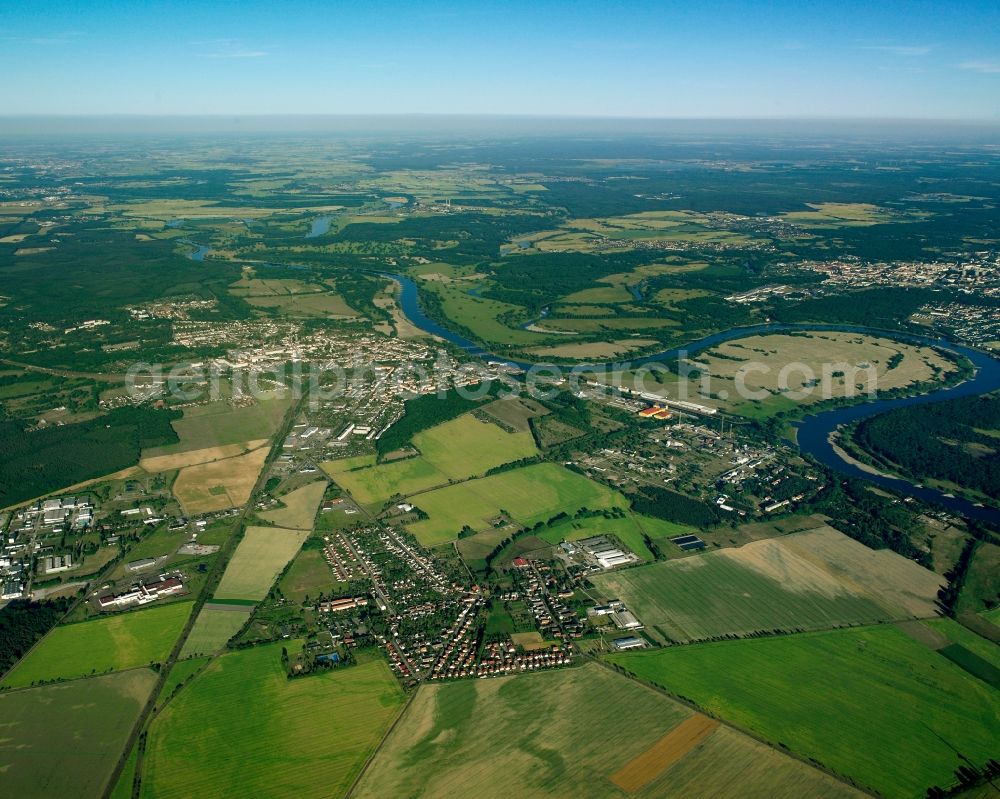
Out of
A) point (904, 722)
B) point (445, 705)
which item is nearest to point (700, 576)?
point (904, 722)

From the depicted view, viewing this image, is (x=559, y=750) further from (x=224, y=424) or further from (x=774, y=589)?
(x=224, y=424)

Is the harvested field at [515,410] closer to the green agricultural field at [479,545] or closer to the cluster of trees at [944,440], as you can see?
the green agricultural field at [479,545]

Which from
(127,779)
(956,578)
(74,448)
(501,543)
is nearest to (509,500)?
(501,543)

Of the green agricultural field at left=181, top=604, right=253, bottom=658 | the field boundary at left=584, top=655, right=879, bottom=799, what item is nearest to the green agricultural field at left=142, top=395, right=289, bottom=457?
the green agricultural field at left=181, top=604, right=253, bottom=658

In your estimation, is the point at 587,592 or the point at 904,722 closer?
the point at 904,722

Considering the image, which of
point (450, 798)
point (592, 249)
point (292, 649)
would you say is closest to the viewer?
point (450, 798)

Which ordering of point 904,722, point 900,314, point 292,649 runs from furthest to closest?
point 900,314 < point 292,649 < point 904,722

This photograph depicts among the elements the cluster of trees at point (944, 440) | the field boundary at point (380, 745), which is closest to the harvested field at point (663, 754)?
the field boundary at point (380, 745)

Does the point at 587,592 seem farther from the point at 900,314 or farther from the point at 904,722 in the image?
the point at 900,314
